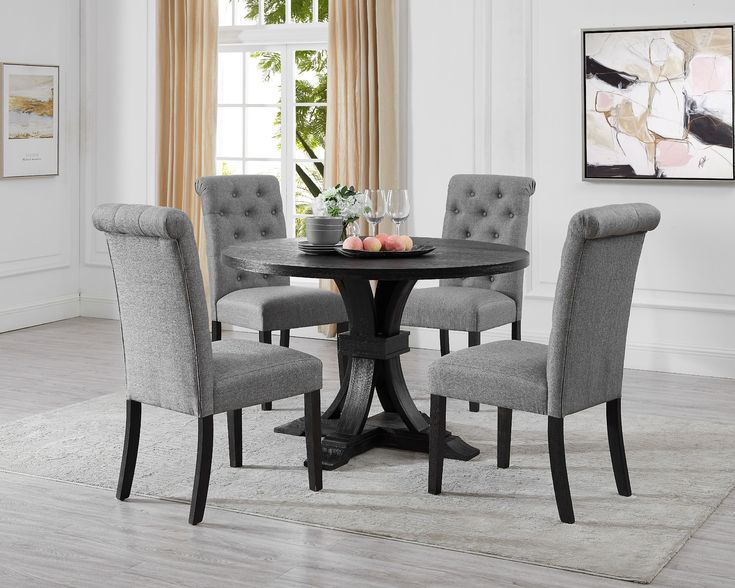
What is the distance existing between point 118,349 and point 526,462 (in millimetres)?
3075

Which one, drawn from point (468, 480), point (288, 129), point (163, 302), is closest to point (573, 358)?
point (468, 480)

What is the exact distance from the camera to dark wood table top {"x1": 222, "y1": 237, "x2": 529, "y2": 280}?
363cm

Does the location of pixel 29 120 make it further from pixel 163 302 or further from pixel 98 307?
pixel 163 302

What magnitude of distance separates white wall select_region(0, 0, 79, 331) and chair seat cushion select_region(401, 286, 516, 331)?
3.20m

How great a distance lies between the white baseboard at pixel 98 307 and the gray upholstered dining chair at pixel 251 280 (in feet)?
7.84

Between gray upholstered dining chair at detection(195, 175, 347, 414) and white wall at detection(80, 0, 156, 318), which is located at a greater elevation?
white wall at detection(80, 0, 156, 318)

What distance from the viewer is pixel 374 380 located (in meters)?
4.18

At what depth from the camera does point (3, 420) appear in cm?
464

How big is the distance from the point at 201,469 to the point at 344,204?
1297 millimetres

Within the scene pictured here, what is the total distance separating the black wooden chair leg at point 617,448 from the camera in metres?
3.62

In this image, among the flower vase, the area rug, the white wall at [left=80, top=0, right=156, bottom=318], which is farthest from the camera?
the white wall at [left=80, top=0, right=156, bottom=318]

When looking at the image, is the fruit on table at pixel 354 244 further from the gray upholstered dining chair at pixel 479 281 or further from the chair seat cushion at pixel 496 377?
the gray upholstered dining chair at pixel 479 281

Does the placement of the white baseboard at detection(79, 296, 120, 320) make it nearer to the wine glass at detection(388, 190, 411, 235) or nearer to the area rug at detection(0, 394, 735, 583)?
→ the area rug at detection(0, 394, 735, 583)

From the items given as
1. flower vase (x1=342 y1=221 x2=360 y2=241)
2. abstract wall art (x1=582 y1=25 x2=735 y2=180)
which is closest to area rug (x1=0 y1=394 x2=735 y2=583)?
flower vase (x1=342 y1=221 x2=360 y2=241)
